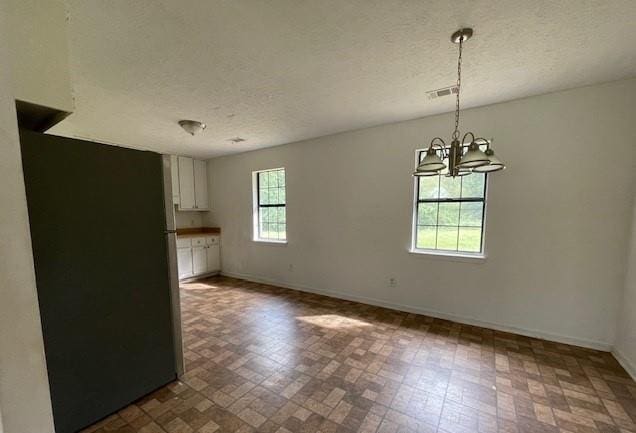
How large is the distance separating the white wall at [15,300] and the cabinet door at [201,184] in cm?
500

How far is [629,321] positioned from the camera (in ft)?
6.91

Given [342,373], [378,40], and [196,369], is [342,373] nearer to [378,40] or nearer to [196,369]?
[196,369]

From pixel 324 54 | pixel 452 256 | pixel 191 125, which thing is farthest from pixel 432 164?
pixel 191 125

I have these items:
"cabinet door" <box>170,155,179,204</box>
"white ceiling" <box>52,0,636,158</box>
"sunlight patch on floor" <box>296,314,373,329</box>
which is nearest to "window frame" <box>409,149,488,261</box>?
"white ceiling" <box>52,0,636,158</box>

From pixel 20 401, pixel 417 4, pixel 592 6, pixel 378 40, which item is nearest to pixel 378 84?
pixel 378 40

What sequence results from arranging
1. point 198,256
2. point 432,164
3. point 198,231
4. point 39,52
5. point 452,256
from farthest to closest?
point 198,231 < point 198,256 < point 452,256 < point 432,164 < point 39,52

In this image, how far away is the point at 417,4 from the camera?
1.35 m

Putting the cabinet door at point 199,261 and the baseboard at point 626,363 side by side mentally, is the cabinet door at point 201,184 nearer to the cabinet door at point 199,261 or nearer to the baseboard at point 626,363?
the cabinet door at point 199,261

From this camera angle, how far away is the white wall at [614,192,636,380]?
2.04m

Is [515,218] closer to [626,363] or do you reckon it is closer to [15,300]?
[626,363]

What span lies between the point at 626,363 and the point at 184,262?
5896 mm

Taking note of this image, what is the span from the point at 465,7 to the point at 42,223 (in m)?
2.67

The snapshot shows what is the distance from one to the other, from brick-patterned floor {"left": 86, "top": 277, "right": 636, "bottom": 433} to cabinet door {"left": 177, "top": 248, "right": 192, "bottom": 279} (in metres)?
2.07

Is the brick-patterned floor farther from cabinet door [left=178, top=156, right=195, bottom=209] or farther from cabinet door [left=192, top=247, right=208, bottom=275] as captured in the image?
cabinet door [left=178, top=156, right=195, bottom=209]
